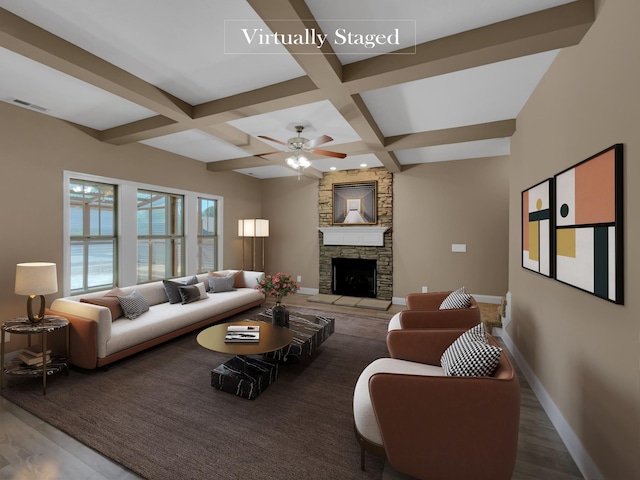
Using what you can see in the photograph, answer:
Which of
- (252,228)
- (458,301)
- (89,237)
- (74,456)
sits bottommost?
(74,456)

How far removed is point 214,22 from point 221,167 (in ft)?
12.6

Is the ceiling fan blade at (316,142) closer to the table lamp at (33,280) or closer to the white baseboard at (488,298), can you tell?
the table lamp at (33,280)

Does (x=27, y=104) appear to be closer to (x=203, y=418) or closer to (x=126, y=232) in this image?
(x=126, y=232)

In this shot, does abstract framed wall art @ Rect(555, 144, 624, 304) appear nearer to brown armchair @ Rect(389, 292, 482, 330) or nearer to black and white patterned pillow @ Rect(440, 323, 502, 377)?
black and white patterned pillow @ Rect(440, 323, 502, 377)

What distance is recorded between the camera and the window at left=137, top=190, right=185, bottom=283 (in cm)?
473

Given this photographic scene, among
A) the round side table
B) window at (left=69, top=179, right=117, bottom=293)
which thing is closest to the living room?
window at (left=69, top=179, right=117, bottom=293)

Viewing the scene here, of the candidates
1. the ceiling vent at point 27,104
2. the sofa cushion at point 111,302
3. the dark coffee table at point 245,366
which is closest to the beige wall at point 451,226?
the dark coffee table at point 245,366

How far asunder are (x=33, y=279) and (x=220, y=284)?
256 cm

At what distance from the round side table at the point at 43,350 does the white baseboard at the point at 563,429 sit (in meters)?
4.03

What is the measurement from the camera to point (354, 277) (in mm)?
6461

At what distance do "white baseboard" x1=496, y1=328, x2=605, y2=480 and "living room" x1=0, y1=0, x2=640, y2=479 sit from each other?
Answer: 0.01 m

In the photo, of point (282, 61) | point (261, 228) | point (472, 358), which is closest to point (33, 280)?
point (282, 61)

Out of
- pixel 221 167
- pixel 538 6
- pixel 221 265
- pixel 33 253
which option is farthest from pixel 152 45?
pixel 221 265

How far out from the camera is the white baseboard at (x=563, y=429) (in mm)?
1677
